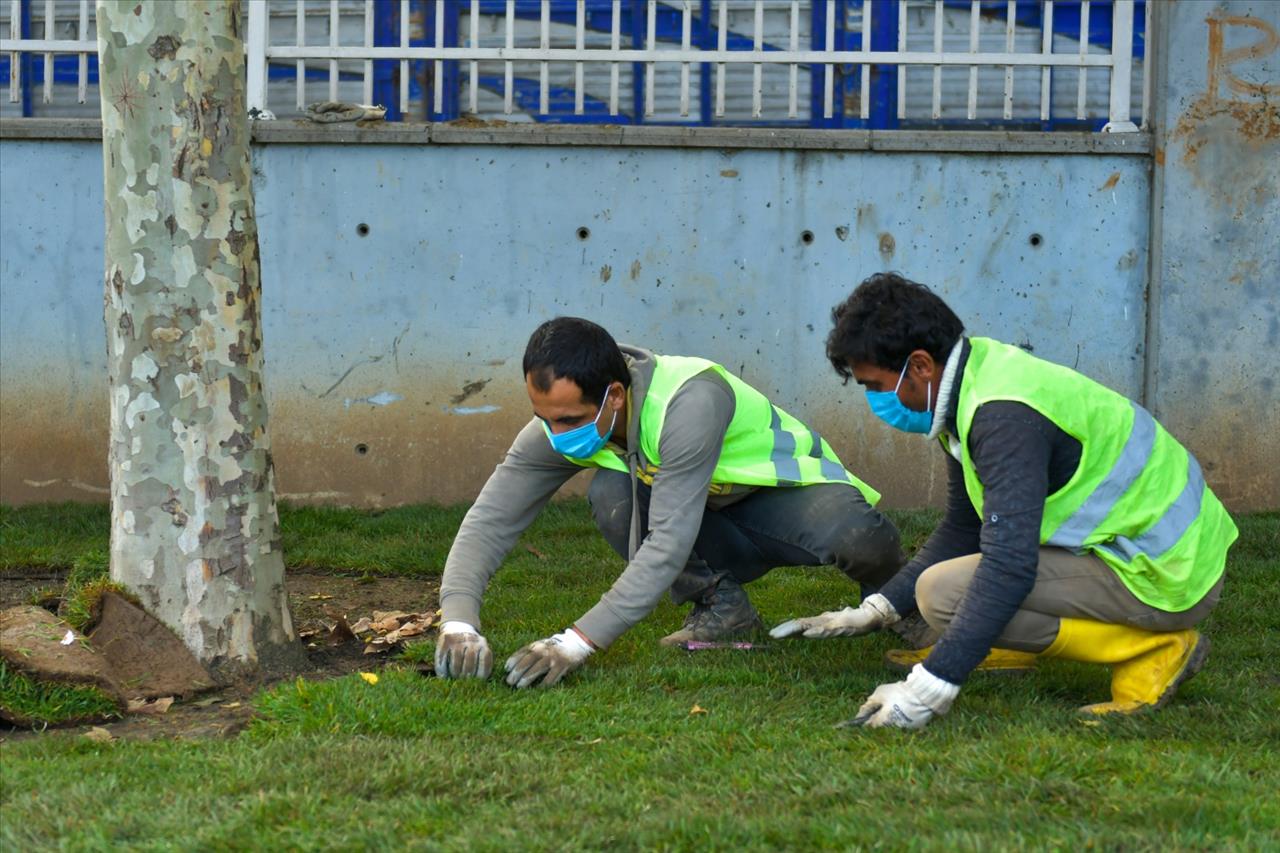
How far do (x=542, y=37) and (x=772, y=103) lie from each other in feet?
6.38

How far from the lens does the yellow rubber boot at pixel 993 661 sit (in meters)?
4.16

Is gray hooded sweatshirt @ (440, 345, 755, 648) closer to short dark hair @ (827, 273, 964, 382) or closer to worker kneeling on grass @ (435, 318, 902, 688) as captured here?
worker kneeling on grass @ (435, 318, 902, 688)

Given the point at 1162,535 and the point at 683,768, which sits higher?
the point at 1162,535

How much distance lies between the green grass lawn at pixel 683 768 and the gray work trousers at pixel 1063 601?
8.3 inches

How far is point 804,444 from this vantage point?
14.9ft

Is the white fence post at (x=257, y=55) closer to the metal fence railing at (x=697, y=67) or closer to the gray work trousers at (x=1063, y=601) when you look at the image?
the metal fence railing at (x=697, y=67)

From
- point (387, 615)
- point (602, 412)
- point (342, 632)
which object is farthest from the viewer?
point (387, 615)

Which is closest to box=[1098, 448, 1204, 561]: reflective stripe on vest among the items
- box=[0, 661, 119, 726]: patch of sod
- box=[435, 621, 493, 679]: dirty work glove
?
box=[435, 621, 493, 679]: dirty work glove

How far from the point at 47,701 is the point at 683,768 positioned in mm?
1688

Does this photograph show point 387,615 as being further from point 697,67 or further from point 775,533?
point 697,67

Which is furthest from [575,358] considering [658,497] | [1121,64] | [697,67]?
[697,67]

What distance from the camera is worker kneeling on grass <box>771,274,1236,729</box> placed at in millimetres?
3361

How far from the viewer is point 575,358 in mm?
3865

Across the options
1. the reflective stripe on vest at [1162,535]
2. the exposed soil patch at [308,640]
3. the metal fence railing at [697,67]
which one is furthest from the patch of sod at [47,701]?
the metal fence railing at [697,67]
